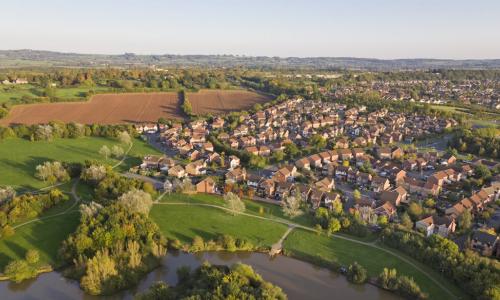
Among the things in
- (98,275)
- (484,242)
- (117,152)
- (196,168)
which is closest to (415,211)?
(484,242)

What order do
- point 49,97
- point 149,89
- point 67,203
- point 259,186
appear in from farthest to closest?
point 149,89, point 49,97, point 259,186, point 67,203

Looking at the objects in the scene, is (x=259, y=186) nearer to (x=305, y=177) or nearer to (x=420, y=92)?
(x=305, y=177)

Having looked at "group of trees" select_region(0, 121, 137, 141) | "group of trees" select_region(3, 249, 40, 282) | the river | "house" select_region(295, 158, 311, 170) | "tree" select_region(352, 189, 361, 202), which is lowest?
the river

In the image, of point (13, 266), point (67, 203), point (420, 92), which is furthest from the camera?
point (420, 92)

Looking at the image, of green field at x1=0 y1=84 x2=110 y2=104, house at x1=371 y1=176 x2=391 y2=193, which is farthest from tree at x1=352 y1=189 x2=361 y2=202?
green field at x1=0 y1=84 x2=110 y2=104

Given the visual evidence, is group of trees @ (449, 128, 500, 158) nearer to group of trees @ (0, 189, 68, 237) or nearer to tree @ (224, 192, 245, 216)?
tree @ (224, 192, 245, 216)

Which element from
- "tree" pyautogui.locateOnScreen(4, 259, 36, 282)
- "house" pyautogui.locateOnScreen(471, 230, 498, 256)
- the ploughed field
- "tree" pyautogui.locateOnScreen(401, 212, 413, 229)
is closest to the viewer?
"tree" pyautogui.locateOnScreen(4, 259, 36, 282)

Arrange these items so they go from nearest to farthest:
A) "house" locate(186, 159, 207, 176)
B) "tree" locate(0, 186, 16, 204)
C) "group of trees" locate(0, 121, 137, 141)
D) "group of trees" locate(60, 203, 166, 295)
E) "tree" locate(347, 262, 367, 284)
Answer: "group of trees" locate(60, 203, 166, 295) → "tree" locate(347, 262, 367, 284) → "tree" locate(0, 186, 16, 204) → "house" locate(186, 159, 207, 176) → "group of trees" locate(0, 121, 137, 141)

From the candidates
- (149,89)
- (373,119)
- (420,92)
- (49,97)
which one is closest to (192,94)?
(149,89)

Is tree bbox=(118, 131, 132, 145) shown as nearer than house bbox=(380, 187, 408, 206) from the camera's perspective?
No
